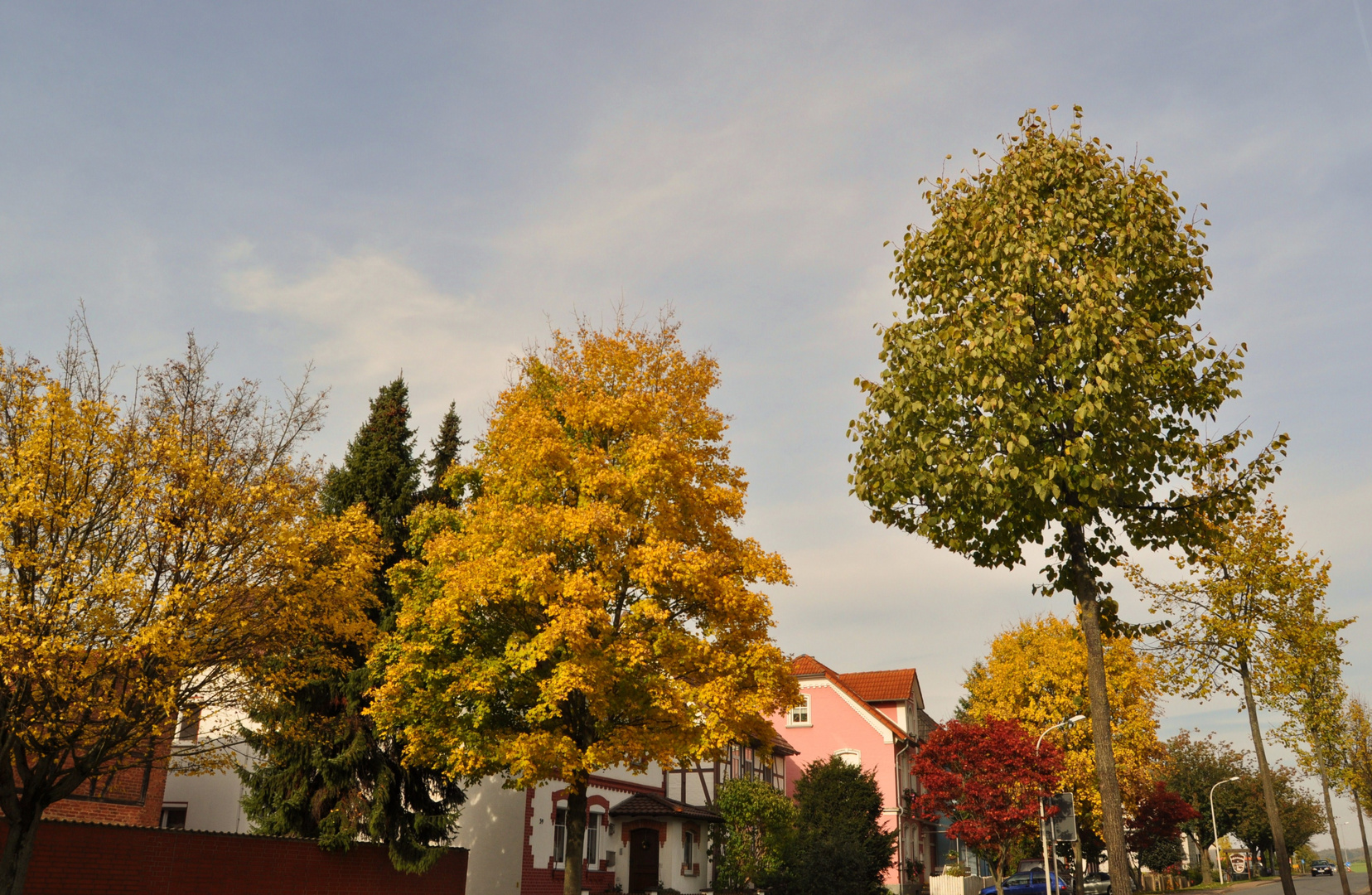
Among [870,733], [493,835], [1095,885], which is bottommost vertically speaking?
[1095,885]

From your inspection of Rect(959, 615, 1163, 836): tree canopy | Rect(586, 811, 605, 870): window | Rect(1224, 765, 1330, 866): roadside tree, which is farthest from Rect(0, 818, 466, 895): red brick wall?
Rect(1224, 765, 1330, 866): roadside tree

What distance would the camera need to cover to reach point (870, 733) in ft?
175

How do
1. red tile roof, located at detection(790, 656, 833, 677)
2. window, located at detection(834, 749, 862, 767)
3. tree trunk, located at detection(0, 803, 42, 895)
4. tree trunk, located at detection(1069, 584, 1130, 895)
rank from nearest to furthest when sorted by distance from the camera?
1. tree trunk, located at detection(1069, 584, 1130, 895)
2. tree trunk, located at detection(0, 803, 42, 895)
3. window, located at detection(834, 749, 862, 767)
4. red tile roof, located at detection(790, 656, 833, 677)

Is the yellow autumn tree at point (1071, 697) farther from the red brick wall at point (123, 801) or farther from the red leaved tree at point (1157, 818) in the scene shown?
the red brick wall at point (123, 801)

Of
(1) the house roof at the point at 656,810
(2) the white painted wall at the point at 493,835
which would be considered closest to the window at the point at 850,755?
(1) the house roof at the point at 656,810

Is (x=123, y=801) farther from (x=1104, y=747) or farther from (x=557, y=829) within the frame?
(x=1104, y=747)

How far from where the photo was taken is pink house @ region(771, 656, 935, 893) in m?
51.9

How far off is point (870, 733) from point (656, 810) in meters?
21.3

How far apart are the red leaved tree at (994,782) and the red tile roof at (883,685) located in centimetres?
1483

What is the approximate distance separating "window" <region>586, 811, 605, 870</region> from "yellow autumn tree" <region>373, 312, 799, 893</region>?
14592 millimetres

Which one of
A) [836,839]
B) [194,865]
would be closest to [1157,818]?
[836,839]

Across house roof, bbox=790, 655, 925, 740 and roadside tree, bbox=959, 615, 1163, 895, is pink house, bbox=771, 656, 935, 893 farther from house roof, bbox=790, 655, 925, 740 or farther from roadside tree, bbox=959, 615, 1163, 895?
roadside tree, bbox=959, 615, 1163, 895

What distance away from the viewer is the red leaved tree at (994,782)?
37.8 meters

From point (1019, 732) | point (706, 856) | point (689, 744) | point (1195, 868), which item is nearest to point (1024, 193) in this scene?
point (689, 744)
